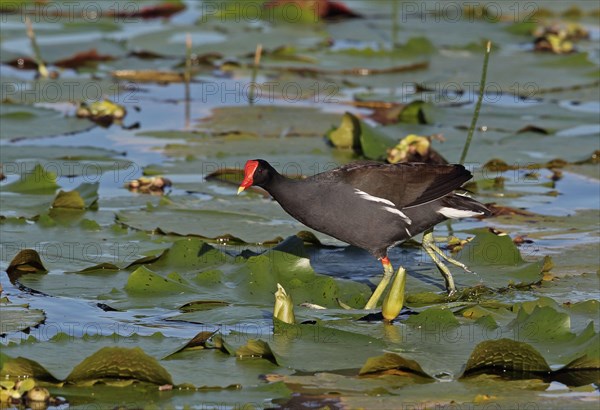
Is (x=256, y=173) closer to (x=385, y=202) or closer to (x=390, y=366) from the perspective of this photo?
(x=385, y=202)

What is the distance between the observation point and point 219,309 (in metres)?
5.43

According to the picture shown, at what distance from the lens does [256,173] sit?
6.00 meters

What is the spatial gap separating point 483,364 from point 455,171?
168cm

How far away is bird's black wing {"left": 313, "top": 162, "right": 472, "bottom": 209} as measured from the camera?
236 inches

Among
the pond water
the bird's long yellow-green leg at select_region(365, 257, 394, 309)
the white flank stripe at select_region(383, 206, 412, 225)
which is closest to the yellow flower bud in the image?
the pond water

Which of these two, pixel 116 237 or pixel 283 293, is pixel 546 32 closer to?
pixel 116 237

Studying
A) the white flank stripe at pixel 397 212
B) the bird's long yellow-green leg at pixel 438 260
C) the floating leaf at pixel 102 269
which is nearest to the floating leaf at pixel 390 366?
the bird's long yellow-green leg at pixel 438 260

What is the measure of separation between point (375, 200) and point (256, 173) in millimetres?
617

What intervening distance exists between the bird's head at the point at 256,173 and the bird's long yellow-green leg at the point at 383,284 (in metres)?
0.73

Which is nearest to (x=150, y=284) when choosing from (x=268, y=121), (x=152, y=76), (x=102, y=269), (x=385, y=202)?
(x=102, y=269)

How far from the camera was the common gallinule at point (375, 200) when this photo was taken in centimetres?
593

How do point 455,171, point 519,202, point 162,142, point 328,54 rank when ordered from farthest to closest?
point 328,54
point 162,142
point 519,202
point 455,171

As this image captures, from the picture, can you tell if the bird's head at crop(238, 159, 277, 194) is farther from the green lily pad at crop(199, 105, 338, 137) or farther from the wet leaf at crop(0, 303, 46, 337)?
the green lily pad at crop(199, 105, 338, 137)

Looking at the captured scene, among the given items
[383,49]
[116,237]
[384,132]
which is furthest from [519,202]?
[383,49]
